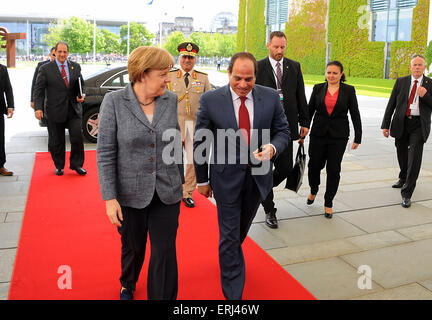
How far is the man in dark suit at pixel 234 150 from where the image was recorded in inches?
114

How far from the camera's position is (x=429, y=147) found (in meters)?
9.41

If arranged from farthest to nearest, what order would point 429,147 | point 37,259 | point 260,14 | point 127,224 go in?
1. point 260,14
2. point 429,147
3. point 37,259
4. point 127,224

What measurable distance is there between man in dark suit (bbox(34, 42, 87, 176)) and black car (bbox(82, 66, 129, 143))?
7.20 ft

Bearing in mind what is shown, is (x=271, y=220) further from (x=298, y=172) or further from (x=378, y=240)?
(x=378, y=240)

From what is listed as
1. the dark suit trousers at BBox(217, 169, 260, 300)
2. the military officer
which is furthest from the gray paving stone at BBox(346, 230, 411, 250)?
the military officer

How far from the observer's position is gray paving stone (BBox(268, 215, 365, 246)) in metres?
4.21

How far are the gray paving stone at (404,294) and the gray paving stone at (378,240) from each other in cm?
78

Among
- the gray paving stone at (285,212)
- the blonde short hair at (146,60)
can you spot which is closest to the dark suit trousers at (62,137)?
the gray paving stone at (285,212)

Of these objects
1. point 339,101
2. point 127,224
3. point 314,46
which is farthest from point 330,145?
point 314,46

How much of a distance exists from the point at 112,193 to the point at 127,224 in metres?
0.28

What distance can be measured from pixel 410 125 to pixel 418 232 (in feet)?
5.26
